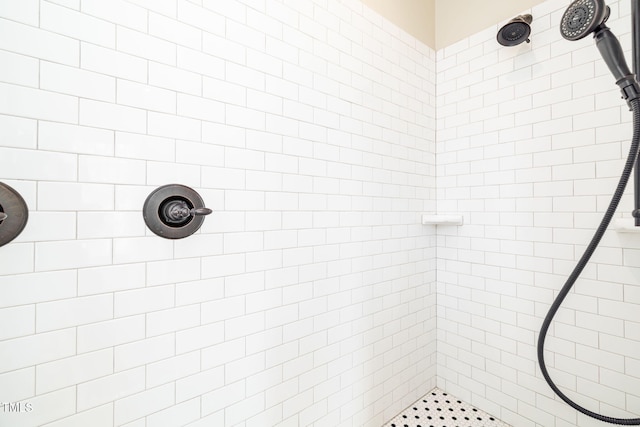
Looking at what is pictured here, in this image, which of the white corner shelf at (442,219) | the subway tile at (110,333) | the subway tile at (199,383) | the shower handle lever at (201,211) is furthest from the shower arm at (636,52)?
the subway tile at (110,333)

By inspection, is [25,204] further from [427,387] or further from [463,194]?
[427,387]

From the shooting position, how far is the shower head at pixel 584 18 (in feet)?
2.89

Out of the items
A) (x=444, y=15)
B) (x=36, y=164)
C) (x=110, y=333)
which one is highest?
(x=444, y=15)

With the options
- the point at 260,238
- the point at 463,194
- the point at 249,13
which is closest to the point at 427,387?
the point at 463,194

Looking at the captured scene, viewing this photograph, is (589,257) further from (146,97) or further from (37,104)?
(37,104)

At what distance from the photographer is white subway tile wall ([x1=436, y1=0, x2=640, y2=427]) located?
3.91 feet

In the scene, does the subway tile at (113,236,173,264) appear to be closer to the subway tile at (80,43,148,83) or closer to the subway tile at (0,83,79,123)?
the subway tile at (0,83,79,123)

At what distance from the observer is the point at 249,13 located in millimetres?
1016

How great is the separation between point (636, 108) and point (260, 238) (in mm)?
1336

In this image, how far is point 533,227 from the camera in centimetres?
141

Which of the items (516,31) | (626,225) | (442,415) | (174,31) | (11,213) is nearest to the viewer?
(11,213)

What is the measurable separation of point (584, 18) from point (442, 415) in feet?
6.18

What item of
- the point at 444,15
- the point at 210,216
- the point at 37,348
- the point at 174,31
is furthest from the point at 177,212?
the point at 444,15

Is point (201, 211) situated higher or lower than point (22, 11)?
lower
